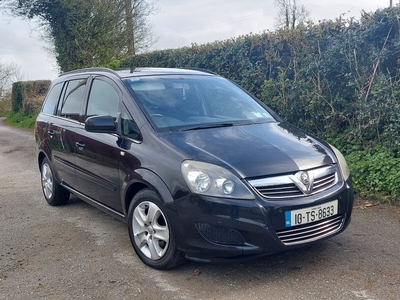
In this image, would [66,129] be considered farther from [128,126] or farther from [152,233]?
[152,233]

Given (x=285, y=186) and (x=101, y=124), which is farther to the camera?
(x=101, y=124)

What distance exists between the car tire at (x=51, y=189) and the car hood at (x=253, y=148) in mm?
2742

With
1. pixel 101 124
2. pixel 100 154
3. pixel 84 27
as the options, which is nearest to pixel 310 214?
pixel 101 124

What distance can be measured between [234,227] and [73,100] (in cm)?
315

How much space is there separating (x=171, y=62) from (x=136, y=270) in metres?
7.80

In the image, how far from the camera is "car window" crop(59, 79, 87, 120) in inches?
215

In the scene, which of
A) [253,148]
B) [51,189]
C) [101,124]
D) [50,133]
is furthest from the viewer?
[51,189]

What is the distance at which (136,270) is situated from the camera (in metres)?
3.98

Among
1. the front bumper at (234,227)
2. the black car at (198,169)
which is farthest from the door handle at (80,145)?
the front bumper at (234,227)

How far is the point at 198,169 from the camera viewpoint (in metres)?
3.56

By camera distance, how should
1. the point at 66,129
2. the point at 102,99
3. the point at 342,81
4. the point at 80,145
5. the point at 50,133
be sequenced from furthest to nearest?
the point at 342,81, the point at 50,133, the point at 66,129, the point at 80,145, the point at 102,99

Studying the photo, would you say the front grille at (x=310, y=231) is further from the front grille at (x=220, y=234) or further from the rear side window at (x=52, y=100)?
the rear side window at (x=52, y=100)

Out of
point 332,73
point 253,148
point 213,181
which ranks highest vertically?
point 332,73

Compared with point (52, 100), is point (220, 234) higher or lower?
lower
